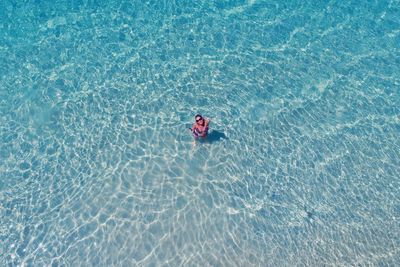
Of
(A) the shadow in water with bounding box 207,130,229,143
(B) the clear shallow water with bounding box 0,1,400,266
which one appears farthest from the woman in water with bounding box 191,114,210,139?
(B) the clear shallow water with bounding box 0,1,400,266

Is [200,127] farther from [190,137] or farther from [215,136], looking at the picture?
[215,136]

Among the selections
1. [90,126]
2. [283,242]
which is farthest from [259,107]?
[90,126]

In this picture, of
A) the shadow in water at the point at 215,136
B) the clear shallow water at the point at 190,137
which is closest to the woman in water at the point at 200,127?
the shadow in water at the point at 215,136

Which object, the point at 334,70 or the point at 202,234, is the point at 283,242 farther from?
the point at 334,70

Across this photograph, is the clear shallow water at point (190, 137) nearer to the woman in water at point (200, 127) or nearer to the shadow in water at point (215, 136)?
the shadow in water at point (215, 136)

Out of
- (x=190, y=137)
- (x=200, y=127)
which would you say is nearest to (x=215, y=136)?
(x=190, y=137)

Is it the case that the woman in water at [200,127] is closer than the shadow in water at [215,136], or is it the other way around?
the woman in water at [200,127]
